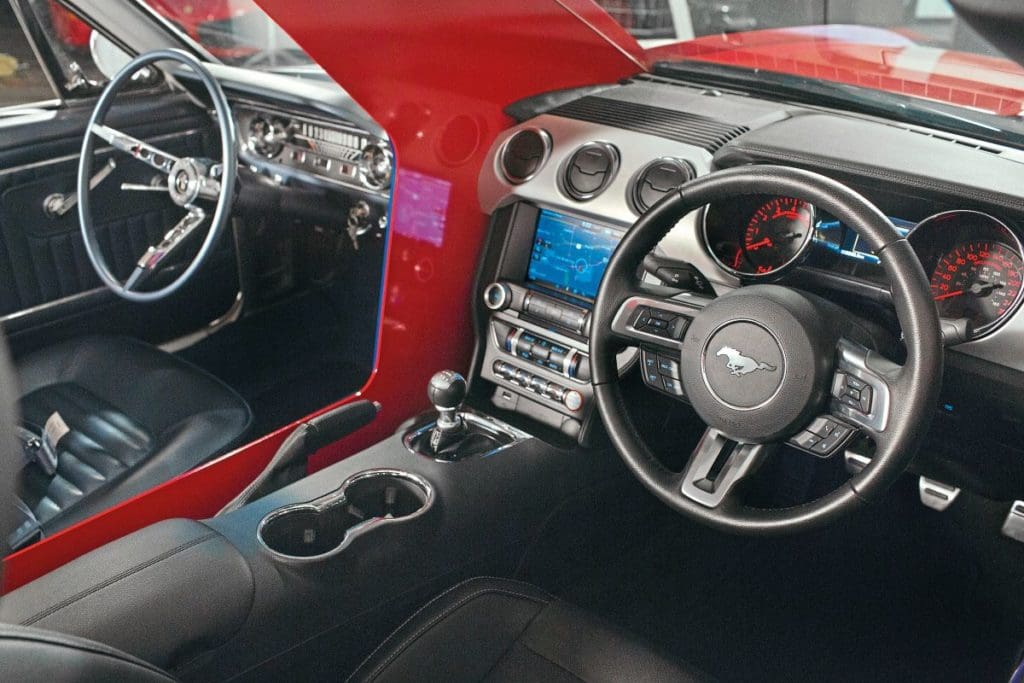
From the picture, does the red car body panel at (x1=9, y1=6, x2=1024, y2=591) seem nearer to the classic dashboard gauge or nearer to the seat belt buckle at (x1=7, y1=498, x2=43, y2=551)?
the seat belt buckle at (x1=7, y1=498, x2=43, y2=551)

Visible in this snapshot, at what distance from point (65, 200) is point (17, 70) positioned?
0.34m

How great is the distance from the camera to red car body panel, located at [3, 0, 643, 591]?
5.39 ft

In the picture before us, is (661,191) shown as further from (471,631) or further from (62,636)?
(62,636)

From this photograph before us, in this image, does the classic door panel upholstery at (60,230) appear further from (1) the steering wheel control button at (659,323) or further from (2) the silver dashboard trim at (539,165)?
(1) the steering wheel control button at (659,323)

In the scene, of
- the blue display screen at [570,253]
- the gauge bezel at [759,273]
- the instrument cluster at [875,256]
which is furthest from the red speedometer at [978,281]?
the blue display screen at [570,253]

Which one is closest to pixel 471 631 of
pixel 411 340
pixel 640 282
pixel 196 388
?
pixel 640 282

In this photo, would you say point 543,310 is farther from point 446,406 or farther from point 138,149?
point 138,149

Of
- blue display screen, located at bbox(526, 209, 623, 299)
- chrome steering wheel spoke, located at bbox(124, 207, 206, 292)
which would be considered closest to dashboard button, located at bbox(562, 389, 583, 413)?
blue display screen, located at bbox(526, 209, 623, 299)

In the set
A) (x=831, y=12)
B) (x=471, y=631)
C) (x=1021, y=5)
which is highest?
(x=1021, y=5)

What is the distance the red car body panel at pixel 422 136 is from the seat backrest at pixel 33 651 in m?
0.90

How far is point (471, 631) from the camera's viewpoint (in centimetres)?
140

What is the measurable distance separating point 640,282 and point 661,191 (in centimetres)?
28

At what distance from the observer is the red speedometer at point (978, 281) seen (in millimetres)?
1404

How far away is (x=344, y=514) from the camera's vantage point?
163 centimetres
